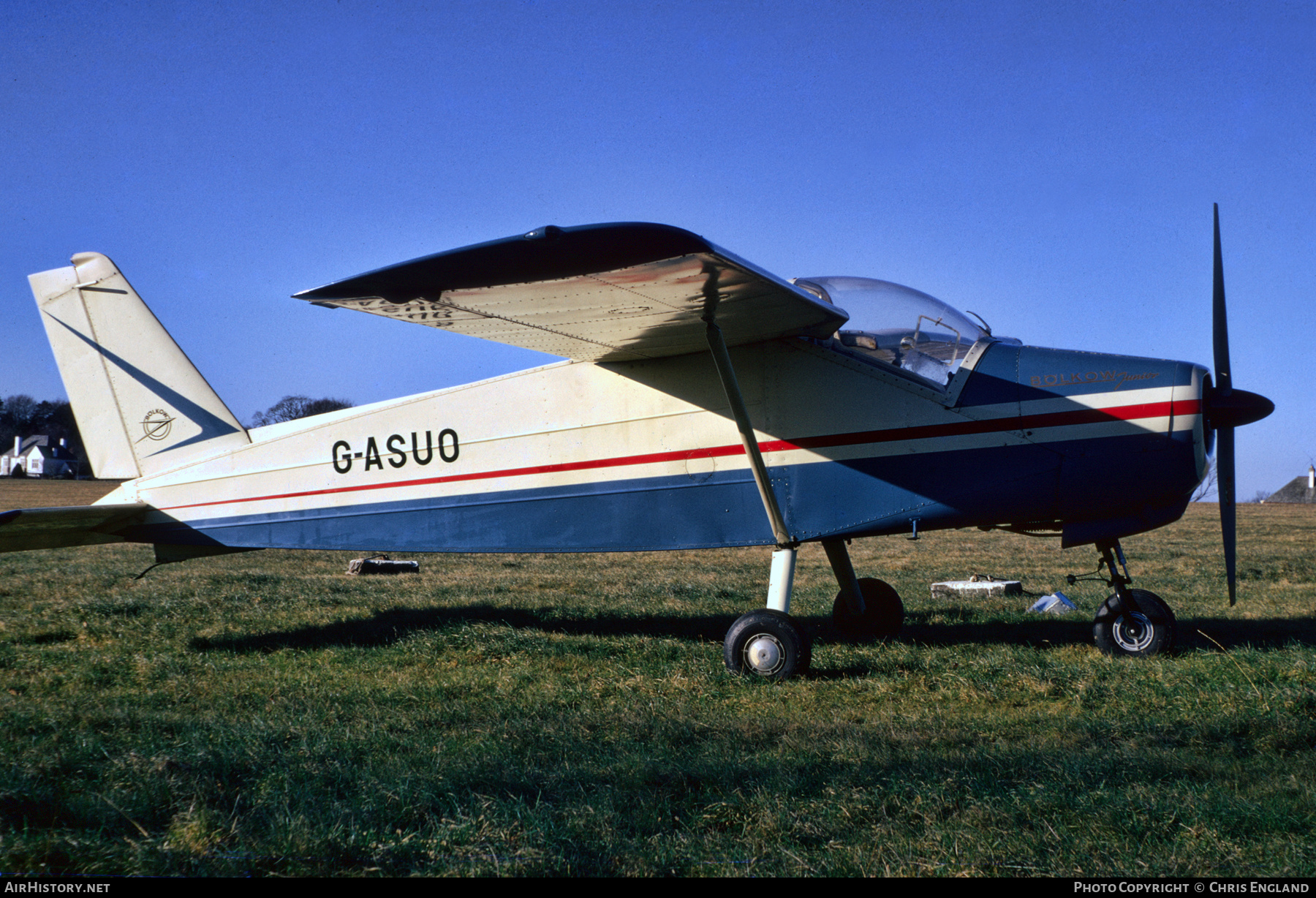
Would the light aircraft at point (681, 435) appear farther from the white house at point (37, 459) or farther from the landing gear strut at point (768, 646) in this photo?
the white house at point (37, 459)

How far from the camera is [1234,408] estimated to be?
5.79 metres

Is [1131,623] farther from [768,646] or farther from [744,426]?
[744,426]

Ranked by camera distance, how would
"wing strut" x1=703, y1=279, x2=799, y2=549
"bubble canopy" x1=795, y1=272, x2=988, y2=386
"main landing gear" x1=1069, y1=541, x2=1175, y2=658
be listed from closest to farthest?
"wing strut" x1=703, y1=279, x2=799, y2=549 < "main landing gear" x1=1069, y1=541, x2=1175, y2=658 < "bubble canopy" x1=795, y1=272, x2=988, y2=386

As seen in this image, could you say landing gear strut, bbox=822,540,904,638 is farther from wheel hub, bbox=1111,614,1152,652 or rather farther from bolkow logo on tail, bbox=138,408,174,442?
bolkow logo on tail, bbox=138,408,174,442

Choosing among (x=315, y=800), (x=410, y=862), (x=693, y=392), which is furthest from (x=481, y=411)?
(x=410, y=862)

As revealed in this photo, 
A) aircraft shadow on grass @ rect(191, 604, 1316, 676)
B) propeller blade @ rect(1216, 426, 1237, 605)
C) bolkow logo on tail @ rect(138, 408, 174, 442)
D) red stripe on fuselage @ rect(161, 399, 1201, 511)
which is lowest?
aircraft shadow on grass @ rect(191, 604, 1316, 676)

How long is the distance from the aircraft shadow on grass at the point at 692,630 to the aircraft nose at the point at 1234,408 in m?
1.70

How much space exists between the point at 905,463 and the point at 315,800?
14.8 feet

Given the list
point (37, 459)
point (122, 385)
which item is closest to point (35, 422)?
point (37, 459)

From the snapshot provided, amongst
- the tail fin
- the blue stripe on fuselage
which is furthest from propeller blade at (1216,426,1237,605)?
the tail fin

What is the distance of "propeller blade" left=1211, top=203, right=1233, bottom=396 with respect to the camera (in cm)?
596

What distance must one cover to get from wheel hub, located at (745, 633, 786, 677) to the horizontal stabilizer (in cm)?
529

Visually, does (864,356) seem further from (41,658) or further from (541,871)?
(41,658)

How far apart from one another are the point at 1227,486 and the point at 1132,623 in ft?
4.04
